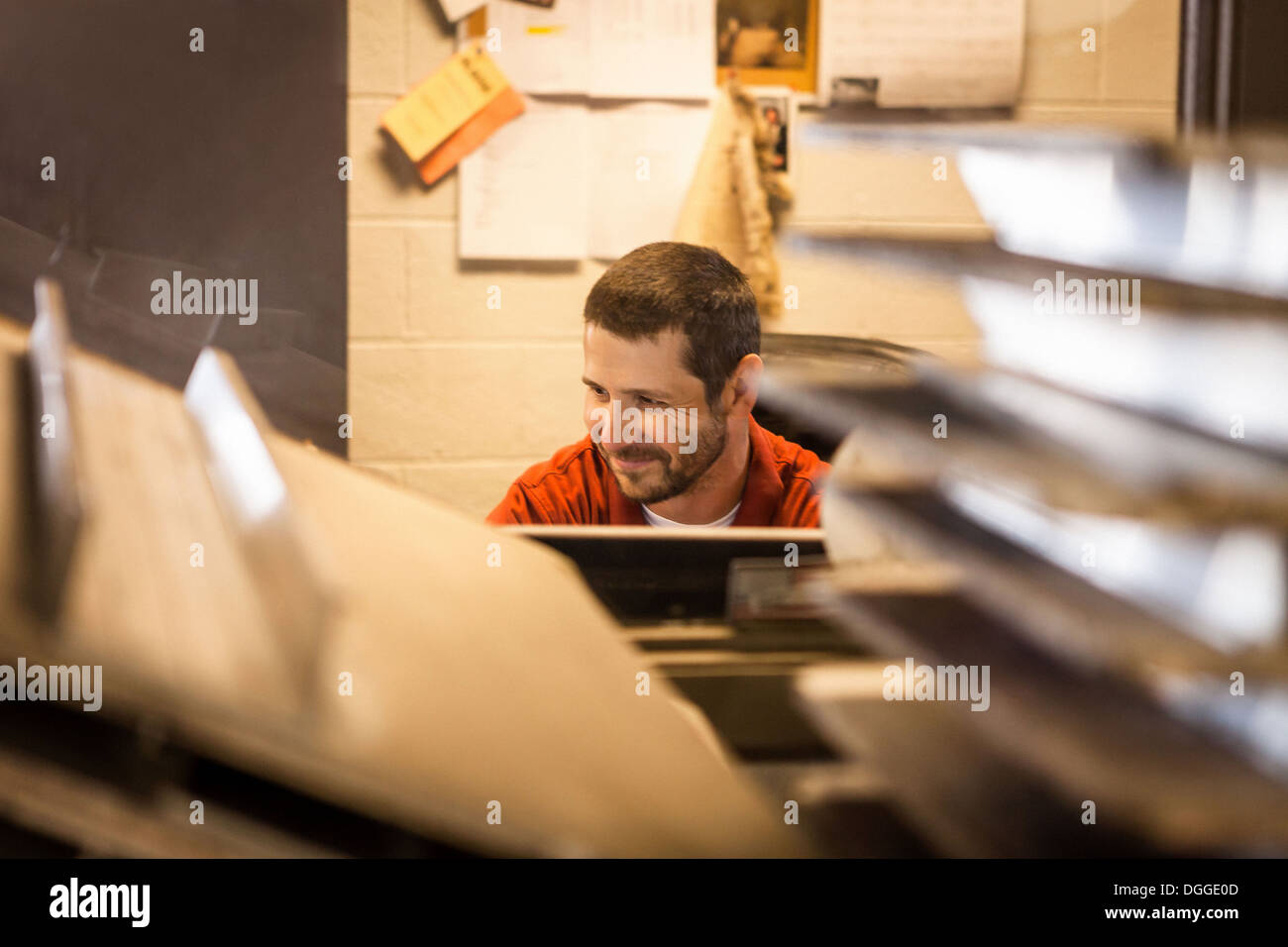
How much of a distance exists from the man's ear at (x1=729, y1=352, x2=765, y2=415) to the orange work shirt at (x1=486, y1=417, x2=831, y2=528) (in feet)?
0.18

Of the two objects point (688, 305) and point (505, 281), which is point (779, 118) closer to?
point (505, 281)

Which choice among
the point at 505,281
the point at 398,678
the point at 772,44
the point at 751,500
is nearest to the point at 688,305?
the point at 751,500

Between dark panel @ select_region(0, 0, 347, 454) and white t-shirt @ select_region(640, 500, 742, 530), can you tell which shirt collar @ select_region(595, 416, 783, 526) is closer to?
white t-shirt @ select_region(640, 500, 742, 530)

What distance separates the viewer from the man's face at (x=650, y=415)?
1521 millimetres

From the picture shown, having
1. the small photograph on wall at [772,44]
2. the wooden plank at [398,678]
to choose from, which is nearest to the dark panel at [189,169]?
the small photograph on wall at [772,44]

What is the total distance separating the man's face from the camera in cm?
152

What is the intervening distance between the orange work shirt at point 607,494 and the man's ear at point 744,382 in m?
0.05

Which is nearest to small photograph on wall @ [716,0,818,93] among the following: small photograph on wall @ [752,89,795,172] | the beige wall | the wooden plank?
small photograph on wall @ [752,89,795,172]

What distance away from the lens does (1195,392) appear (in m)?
0.23

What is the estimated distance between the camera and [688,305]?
5.30 feet

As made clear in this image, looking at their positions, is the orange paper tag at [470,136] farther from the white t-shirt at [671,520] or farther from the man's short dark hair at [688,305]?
the white t-shirt at [671,520]

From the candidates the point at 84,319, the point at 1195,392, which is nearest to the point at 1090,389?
the point at 1195,392
